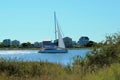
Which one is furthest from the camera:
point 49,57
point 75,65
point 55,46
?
point 55,46

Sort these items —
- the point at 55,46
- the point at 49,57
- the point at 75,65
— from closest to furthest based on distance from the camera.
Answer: the point at 75,65
the point at 49,57
the point at 55,46

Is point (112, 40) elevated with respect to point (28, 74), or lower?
elevated

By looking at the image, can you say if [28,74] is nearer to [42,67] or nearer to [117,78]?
[42,67]

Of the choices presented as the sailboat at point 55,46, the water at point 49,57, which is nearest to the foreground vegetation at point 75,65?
the water at point 49,57

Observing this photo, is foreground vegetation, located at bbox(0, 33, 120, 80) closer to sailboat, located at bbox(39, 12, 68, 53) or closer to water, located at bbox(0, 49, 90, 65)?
water, located at bbox(0, 49, 90, 65)

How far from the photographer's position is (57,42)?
299 ft

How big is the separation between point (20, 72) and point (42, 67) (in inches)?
53.8

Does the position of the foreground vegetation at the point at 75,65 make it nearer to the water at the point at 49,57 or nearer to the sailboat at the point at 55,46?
the water at the point at 49,57

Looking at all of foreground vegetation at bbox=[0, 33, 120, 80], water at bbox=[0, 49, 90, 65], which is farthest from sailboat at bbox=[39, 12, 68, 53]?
foreground vegetation at bbox=[0, 33, 120, 80]

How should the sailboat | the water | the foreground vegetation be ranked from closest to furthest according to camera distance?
1. the foreground vegetation
2. the water
3. the sailboat

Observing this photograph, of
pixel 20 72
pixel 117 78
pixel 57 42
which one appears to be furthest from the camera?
pixel 57 42

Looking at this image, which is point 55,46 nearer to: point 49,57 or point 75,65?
point 49,57

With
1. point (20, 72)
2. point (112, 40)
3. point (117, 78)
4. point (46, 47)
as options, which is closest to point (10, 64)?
point (20, 72)

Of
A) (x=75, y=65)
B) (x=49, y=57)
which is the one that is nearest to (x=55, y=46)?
(x=49, y=57)
